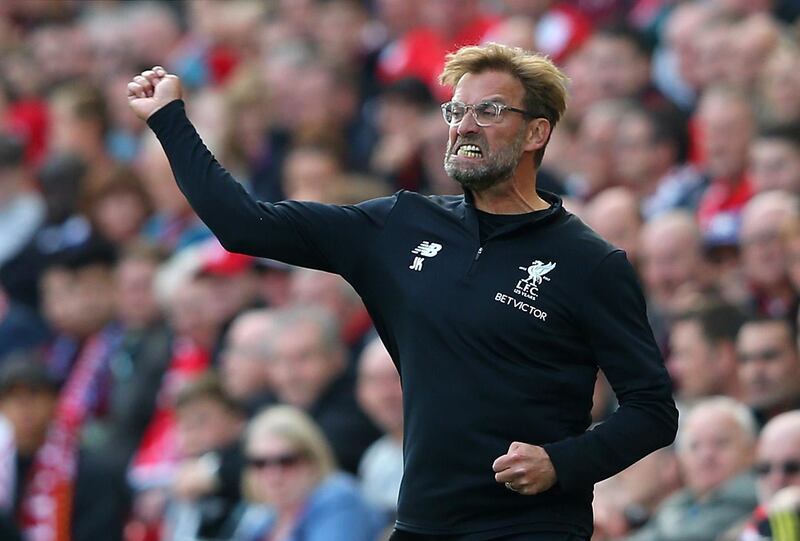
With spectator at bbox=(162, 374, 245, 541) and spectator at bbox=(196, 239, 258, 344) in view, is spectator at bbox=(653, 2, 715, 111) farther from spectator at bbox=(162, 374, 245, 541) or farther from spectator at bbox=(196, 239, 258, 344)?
spectator at bbox=(162, 374, 245, 541)

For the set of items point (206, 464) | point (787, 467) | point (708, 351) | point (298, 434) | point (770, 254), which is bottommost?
point (787, 467)

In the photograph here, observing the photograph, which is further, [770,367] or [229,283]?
[229,283]

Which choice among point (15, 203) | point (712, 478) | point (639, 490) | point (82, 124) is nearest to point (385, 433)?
point (639, 490)

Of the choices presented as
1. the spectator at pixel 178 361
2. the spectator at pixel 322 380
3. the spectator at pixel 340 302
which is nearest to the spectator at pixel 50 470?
the spectator at pixel 178 361

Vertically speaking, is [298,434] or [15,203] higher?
[15,203]

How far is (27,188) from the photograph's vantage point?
43.6 ft

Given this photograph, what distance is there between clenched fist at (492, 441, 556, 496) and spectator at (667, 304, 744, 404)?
344 cm

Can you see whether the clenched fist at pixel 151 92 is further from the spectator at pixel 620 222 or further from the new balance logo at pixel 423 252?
the spectator at pixel 620 222

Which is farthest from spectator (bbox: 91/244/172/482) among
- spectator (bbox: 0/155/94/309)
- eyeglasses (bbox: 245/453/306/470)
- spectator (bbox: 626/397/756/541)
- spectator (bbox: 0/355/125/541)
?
spectator (bbox: 626/397/756/541)

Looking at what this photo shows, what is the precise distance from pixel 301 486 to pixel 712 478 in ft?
6.27

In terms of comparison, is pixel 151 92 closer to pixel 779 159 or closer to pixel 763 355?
pixel 763 355

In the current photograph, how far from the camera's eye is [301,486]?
8586 mm

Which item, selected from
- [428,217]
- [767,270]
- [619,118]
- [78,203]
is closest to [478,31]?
[619,118]

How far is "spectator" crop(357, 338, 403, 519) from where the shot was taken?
340 inches
